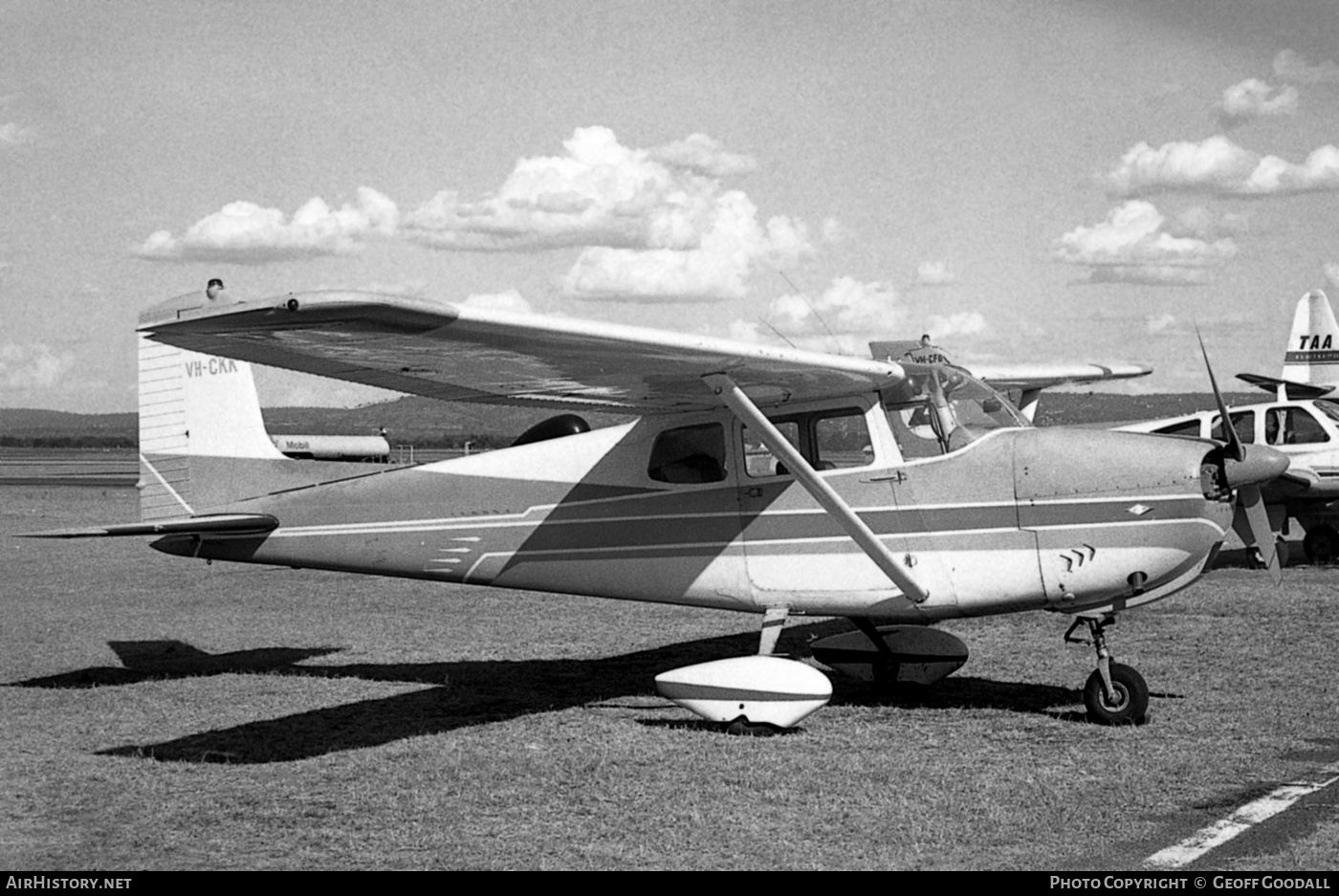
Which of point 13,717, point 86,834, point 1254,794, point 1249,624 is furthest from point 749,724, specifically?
point 1249,624

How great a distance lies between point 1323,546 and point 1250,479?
12293mm

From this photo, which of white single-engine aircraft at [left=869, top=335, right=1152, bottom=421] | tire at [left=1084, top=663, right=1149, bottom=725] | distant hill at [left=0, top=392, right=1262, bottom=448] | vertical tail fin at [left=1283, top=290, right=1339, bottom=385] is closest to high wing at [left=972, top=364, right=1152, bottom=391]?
white single-engine aircraft at [left=869, top=335, right=1152, bottom=421]

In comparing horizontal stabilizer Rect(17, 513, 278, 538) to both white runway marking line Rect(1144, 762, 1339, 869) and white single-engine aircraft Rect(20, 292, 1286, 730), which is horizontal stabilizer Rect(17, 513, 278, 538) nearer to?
white single-engine aircraft Rect(20, 292, 1286, 730)

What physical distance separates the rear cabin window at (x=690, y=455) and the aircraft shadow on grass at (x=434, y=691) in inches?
64.3

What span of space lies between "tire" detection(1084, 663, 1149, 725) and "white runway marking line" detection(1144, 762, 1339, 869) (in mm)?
1246

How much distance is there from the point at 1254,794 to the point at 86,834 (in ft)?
17.8

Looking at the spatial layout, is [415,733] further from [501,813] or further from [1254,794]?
[1254,794]

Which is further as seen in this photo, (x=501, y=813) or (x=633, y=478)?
(x=633, y=478)

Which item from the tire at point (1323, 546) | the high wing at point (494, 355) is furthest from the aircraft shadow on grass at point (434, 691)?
the tire at point (1323, 546)

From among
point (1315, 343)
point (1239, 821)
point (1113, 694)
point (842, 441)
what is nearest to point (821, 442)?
point (842, 441)

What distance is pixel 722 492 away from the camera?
30.6 feet

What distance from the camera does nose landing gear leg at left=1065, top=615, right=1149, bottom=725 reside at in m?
8.17

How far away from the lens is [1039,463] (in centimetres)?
836

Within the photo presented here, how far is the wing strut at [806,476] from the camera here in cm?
842
